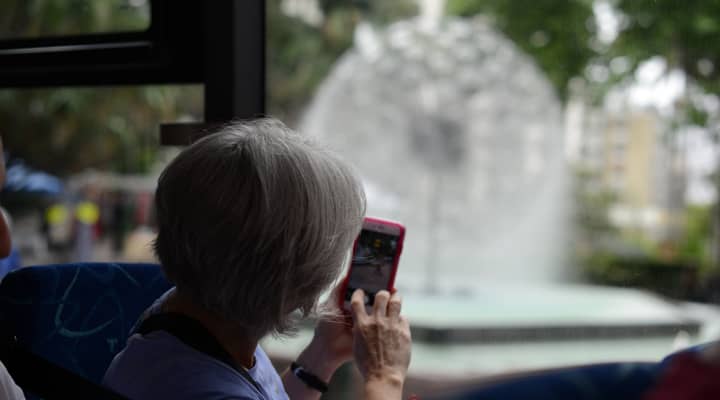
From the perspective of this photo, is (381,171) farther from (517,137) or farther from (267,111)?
(267,111)

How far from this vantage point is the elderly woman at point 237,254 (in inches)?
30.2

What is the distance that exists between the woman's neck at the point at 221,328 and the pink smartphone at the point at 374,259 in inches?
6.5

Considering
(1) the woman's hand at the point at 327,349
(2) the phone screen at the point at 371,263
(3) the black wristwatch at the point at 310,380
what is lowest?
(3) the black wristwatch at the point at 310,380

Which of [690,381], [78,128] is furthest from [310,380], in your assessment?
[78,128]

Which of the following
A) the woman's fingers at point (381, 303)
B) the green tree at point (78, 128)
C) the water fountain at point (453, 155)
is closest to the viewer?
the woman's fingers at point (381, 303)

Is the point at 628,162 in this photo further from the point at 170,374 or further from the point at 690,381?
the point at 690,381

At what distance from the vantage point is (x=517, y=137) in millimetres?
6176

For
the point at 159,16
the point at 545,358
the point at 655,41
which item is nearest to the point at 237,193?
the point at 159,16

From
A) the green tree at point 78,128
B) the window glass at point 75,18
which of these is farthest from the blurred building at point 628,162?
the window glass at point 75,18

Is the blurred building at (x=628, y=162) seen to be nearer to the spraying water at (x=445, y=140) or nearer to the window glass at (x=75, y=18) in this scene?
the spraying water at (x=445, y=140)

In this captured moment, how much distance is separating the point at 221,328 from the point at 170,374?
8 centimetres

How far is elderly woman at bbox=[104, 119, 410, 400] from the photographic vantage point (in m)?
0.77

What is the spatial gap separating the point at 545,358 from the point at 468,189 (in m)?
2.05

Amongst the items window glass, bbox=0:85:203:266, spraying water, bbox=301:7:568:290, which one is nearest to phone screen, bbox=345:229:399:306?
spraying water, bbox=301:7:568:290
